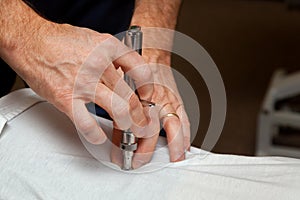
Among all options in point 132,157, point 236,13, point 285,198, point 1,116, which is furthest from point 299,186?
point 236,13

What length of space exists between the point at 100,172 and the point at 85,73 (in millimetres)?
123

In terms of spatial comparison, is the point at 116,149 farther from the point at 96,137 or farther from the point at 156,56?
the point at 156,56

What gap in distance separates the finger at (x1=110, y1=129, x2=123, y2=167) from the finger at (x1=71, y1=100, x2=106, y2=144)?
44 millimetres

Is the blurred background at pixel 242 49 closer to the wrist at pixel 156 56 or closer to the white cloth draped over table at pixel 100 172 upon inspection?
the wrist at pixel 156 56

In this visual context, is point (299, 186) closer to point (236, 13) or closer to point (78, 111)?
point (78, 111)

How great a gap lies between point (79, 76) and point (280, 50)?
203cm

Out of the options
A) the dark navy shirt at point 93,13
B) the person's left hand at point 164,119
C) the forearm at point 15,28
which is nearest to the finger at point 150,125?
the person's left hand at point 164,119

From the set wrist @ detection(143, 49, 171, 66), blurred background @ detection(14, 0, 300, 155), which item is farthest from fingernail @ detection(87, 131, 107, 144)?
blurred background @ detection(14, 0, 300, 155)

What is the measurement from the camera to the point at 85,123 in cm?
66

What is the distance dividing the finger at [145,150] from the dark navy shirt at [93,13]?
1.19 feet

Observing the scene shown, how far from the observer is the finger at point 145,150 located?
2.36ft

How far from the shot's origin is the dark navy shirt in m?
1.00

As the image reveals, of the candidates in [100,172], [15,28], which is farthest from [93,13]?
[100,172]

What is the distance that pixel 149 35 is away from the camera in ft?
3.09
